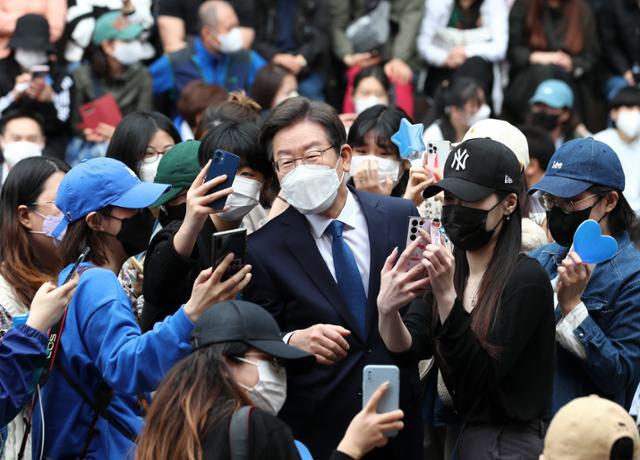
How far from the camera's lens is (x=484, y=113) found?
9039 mm

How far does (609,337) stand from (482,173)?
3.26 ft

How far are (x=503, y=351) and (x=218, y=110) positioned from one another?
3156 millimetres

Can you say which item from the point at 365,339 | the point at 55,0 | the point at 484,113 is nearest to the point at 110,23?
the point at 55,0

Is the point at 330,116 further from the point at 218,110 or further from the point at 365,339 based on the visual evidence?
the point at 218,110

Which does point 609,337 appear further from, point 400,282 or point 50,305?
point 50,305

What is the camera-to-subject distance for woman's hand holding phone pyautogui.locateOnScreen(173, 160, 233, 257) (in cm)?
425

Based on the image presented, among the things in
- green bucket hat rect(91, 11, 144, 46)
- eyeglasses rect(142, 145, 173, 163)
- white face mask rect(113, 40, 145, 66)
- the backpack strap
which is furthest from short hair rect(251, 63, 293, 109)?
the backpack strap

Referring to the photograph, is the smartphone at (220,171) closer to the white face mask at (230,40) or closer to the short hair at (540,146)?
the short hair at (540,146)

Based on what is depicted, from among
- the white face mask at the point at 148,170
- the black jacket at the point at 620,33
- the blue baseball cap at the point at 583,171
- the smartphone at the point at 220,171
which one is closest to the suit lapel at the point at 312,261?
the smartphone at the point at 220,171

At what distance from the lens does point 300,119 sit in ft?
16.2

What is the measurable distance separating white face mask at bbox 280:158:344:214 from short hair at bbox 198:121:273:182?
0.60m

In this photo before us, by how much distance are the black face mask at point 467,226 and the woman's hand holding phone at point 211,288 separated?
2.93ft

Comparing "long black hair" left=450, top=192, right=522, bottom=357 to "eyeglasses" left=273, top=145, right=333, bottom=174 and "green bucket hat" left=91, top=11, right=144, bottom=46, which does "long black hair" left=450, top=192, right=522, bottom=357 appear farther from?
"green bucket hat" left=91, top=11, right=144, bottom=46

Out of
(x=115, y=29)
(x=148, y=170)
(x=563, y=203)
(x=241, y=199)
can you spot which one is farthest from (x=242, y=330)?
(x=115, y=29)
